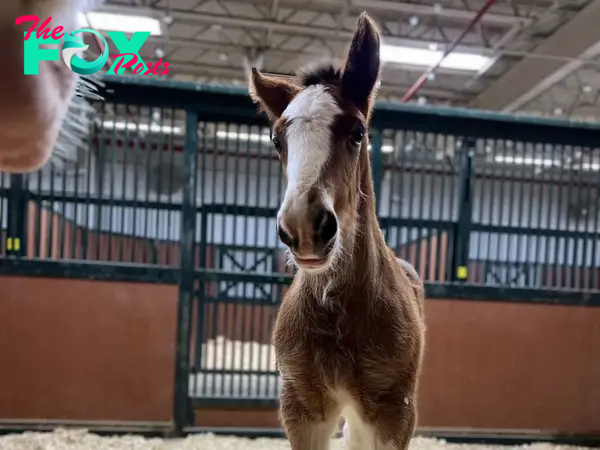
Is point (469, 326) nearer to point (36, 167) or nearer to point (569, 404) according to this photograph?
point (569, 404)

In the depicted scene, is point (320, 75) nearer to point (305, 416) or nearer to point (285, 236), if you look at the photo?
point (285, 236)

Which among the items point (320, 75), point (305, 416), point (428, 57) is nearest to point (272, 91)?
point (320, 75)

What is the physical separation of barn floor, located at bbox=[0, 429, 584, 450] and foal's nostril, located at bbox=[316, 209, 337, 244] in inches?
64.9

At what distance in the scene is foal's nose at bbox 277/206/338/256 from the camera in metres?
0.75

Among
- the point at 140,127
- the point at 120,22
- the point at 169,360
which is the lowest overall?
the point at 169,360

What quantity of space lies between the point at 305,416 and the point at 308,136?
62 cm

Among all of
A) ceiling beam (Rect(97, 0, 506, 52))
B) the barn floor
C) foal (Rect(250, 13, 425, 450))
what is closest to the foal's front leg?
foal (Rect(250, 13, 425, 450))

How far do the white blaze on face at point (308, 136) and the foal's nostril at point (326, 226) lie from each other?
0.17 feet

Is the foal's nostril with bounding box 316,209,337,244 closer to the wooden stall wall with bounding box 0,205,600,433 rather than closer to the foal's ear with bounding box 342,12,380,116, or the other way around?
the foal's ear with bounding box 342,12,380,116

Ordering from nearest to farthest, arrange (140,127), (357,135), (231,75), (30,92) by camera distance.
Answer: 1. (30,92)
2. (357,135)
3. (140,127)
4. (231,75)

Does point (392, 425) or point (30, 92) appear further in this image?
point (392, 425)

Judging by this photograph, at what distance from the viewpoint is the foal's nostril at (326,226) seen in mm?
761

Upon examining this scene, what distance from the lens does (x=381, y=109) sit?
2.55m

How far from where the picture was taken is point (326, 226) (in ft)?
2.52
